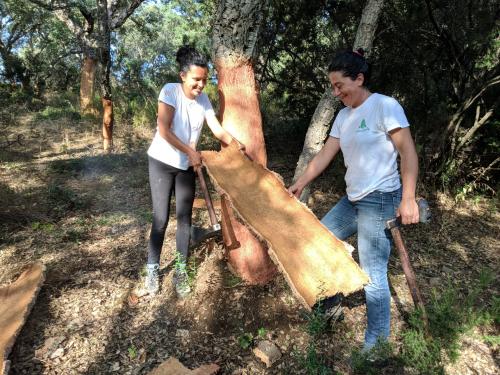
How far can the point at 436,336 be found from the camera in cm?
229

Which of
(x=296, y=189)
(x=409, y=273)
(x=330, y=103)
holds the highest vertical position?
(x=330, y=103)

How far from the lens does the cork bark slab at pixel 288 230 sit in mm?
2119

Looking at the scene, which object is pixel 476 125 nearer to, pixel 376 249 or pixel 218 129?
pixel 376 249

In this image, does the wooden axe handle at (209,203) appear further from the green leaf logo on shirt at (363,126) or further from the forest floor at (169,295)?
the green leaf logo on shirt at (363,126)

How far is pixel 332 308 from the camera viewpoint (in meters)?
2.42

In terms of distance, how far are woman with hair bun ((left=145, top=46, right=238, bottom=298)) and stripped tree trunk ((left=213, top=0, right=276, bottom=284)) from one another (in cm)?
17

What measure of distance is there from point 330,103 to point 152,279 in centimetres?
240

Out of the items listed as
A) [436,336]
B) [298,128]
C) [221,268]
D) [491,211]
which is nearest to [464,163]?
[491,211]

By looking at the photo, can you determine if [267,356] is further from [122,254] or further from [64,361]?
[122,254]

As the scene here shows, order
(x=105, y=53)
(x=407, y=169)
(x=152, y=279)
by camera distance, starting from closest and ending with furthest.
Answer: (x=407, y=169) < (x=152, y=279) < (x=105, y=53)

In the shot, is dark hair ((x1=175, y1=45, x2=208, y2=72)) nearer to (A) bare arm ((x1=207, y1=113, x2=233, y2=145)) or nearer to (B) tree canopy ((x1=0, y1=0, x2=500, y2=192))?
(A) bare arm ((x1=207, y1=113, x2=233, y2=145))

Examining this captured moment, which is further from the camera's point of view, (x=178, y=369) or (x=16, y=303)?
(x=16, y=303)

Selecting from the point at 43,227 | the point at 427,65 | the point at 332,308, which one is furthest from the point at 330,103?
the point at 43,227

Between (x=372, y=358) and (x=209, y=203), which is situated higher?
(x=209, y=203)
